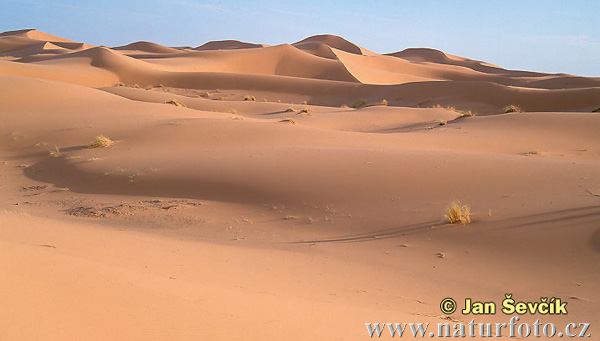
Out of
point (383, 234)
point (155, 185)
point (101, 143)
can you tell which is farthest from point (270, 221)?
point (101, 143)

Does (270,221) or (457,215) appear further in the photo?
(270,221)

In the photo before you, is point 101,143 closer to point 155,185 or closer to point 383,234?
point 155,185

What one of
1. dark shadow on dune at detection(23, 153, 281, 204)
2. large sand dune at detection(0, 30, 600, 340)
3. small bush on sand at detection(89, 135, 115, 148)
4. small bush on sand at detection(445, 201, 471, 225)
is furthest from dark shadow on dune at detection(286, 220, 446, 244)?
small bush on sand at detection(89, 135, 115, 148)

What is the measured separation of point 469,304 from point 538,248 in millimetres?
2180

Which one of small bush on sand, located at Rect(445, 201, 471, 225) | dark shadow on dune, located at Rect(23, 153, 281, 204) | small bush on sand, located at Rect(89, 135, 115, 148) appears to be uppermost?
small bush on sand, located at Rect(445, 201, 471, 225)

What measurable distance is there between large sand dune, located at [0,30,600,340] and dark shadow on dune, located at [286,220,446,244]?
5cm

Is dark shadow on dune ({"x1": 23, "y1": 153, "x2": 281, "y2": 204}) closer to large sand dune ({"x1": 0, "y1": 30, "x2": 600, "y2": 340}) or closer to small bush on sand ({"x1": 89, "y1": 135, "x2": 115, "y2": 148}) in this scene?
large sand dune ({"x1": 0, "y1": 30, "x2": 600, "y2": 340})

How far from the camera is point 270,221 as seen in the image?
32.6 ft

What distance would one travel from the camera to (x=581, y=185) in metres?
9.77

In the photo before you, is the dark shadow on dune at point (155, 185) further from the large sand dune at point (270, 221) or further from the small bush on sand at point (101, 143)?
the small bush on sand at point (101, 143)

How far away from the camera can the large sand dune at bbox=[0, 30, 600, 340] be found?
425cm

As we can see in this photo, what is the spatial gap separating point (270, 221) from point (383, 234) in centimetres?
229

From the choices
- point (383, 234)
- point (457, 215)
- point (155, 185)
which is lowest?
point (155, 185)

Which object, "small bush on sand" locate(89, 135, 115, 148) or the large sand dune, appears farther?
"small bush on sand" locate(89, 135, 115, 148)
